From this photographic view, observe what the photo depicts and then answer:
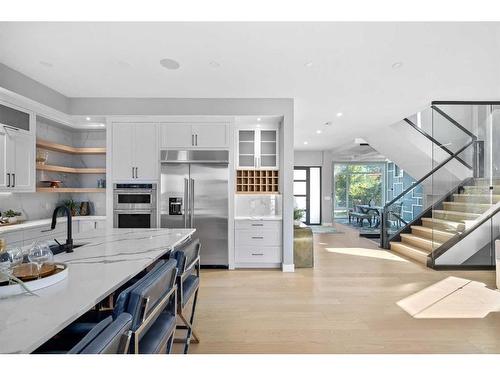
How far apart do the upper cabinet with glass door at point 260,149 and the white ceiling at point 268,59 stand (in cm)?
81

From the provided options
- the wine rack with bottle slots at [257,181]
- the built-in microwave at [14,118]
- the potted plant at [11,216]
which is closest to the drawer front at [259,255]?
the wine rack with bottle slots at [257,181]

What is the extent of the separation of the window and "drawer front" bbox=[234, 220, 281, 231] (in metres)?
5.79

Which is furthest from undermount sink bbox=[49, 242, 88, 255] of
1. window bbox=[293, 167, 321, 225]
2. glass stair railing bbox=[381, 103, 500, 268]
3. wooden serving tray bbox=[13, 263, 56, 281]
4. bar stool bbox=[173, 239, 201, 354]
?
window bbox=[293, 167, 321, 225]

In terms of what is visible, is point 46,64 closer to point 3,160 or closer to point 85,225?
point 3,160

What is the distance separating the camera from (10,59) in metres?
3.00

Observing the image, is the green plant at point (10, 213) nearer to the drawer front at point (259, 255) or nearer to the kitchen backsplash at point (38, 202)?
the kitchen backsplash at point (38, 202)

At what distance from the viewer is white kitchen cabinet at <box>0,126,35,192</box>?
3.23 meters

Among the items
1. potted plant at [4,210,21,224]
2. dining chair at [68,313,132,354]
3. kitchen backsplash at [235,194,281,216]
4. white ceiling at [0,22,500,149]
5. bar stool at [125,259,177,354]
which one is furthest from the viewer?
kitchen backsplash at [235,194,281,216]

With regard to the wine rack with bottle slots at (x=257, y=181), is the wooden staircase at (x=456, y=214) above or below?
below

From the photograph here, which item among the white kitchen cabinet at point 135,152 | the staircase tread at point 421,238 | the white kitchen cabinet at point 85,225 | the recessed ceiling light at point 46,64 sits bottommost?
the staircase tread at point 421,238

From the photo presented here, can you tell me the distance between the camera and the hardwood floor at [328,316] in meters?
2.18

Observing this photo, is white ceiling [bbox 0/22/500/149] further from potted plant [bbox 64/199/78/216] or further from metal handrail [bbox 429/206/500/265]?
metal handrail [bbox 429/206/500/265]

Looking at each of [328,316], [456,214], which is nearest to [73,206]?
[328,316]

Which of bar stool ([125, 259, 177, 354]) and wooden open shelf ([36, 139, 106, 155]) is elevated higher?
wooden open shelf ([36, 139, 106, 155])
